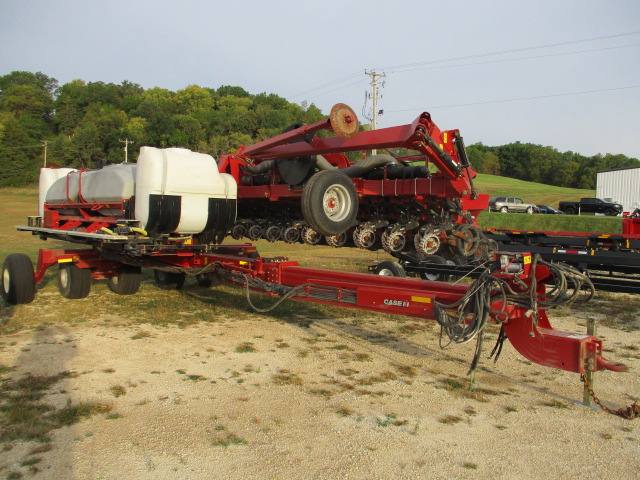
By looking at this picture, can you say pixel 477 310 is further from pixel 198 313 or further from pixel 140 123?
pixel 140 123

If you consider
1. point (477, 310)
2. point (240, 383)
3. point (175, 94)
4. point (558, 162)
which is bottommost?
point (240, 383)

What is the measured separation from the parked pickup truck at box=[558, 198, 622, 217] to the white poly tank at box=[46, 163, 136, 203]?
36.1 metres

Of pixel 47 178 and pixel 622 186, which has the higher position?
pixel 622 186

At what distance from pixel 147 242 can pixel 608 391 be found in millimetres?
5155

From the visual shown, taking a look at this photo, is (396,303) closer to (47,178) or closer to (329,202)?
(329,202)

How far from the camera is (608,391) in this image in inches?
180

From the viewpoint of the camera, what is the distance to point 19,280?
767 centimetres

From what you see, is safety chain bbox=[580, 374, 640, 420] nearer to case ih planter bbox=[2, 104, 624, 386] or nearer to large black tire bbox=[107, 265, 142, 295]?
case ih planter bbox=[2, 104, 624, 386]

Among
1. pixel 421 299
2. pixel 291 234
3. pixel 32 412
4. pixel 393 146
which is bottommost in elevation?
pixel 32 412

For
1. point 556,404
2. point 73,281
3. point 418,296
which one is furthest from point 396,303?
point 73,281

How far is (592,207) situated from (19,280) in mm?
37555

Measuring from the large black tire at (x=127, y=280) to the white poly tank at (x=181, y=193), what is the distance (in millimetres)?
2409

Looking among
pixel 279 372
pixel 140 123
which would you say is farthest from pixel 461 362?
pixel 140 123

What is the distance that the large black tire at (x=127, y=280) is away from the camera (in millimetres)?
8594
